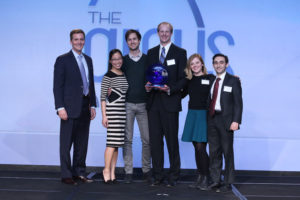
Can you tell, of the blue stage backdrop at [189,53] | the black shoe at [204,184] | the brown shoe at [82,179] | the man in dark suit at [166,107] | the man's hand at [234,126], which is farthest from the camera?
the blue stage backdrop at [189,53]

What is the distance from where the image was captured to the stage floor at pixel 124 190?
346 cm

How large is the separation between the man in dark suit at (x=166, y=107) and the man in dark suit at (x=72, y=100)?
2.12 ft

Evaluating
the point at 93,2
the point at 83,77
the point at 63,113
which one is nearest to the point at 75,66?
the point at 83,77

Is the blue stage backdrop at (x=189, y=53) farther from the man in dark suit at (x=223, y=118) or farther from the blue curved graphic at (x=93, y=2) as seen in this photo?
the man in dark suit at (x=223, y=118)

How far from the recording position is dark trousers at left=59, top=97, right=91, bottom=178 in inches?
159

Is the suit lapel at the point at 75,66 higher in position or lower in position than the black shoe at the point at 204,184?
higher

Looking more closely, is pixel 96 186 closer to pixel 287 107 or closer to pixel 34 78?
pixel 34 78

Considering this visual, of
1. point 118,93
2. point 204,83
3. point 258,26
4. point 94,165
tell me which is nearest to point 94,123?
point 94,165

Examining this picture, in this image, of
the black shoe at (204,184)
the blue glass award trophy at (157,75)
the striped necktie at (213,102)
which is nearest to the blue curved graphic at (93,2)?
the blue glass award trophy at (157,75)

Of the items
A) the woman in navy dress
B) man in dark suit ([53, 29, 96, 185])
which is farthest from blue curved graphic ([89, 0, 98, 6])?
the woman in navy dress

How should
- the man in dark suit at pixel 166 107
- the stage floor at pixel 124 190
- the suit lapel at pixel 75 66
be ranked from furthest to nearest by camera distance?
the suit lapel at pixel 75 66
the man in dark suit at pixel 166 107
the stage floor at pixel 124 190

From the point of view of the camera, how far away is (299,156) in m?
5.20

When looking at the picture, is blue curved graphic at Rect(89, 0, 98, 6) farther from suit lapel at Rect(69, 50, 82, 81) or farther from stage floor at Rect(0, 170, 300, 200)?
stage floor at Rect(0, 170, 300, 200)

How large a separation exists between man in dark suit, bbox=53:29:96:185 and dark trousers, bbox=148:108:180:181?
67 cm
